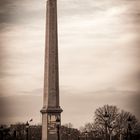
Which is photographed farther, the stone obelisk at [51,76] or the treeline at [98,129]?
the treeline at [98,129]

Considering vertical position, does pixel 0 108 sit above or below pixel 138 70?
below

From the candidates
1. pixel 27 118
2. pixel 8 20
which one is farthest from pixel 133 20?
pixel 27 118

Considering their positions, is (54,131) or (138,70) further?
(54,131)

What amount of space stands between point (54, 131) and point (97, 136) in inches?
459

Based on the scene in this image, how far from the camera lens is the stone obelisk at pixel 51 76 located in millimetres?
20516

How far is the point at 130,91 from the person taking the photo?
1708 cm

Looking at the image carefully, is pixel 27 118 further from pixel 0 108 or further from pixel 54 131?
pixel 0 108

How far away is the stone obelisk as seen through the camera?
2052 cm

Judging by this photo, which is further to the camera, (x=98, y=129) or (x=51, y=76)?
(x=98, y=129)

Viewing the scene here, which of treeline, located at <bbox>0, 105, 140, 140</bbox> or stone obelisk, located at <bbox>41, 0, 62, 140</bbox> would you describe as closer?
stone obelisk, located at <bbox>41, 0, 62, 140</bbox>

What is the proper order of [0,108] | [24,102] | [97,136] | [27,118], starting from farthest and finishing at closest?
1. [97,136]
2. [27,118]
3. [24,102]
4. [0,108]

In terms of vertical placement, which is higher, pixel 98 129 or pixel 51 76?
pixel 51 76

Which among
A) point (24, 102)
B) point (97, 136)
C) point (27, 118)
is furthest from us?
point (97, 136)

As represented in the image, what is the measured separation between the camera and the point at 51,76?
2052 cm
